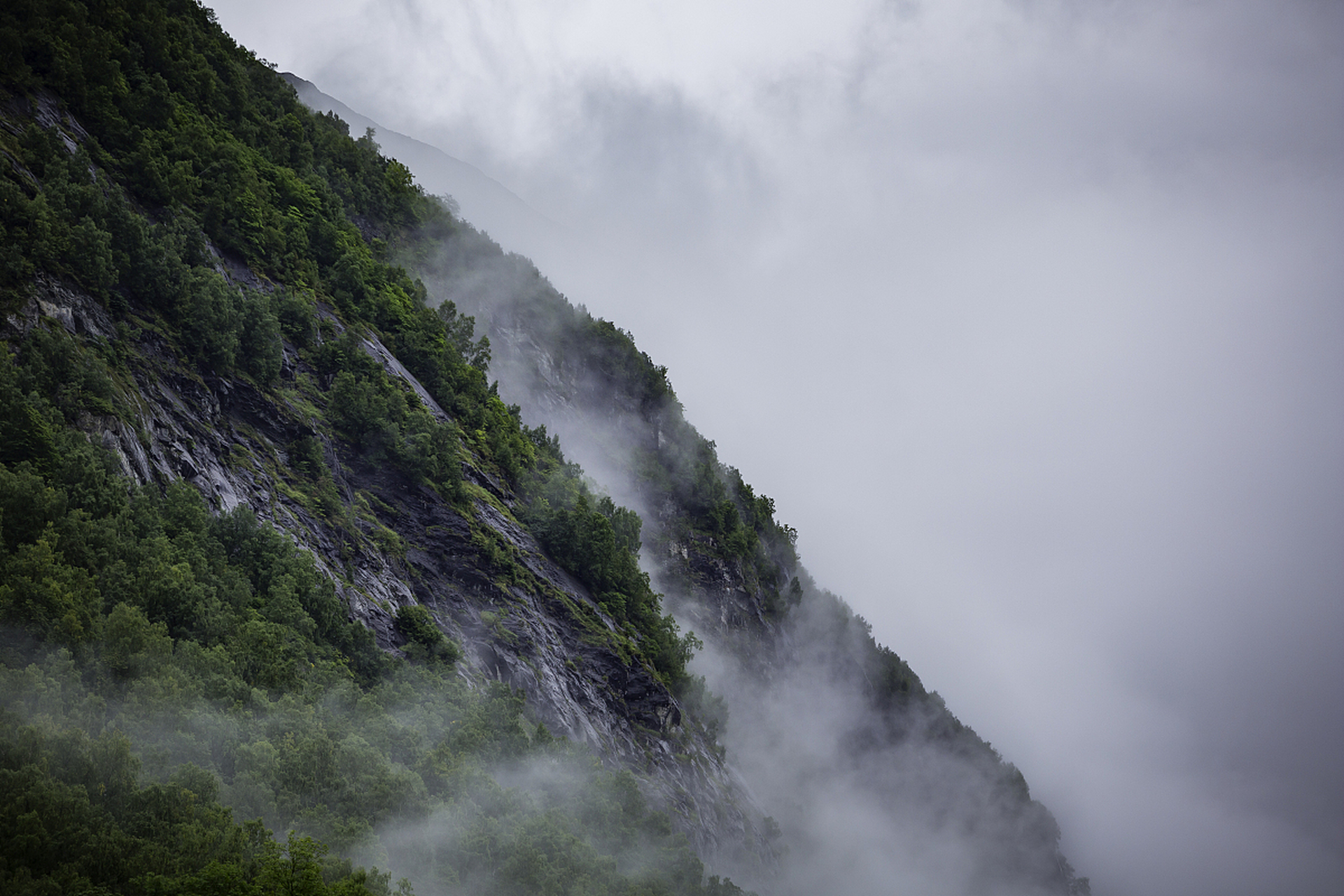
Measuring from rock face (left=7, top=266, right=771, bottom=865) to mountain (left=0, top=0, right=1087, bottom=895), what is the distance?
0.23 m

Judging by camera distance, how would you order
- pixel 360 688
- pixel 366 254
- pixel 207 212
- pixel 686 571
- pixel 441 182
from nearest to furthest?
pixel 360 688
pixel 207 212
pixel 366 254
pixel 686 571
pixel 441 182

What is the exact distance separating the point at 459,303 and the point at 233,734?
52.8 metres

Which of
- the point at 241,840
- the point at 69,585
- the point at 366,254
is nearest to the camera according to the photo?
the point at 241,840

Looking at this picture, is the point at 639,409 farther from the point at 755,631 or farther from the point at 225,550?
the point at 225,550

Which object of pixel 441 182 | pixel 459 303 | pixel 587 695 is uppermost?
pixel 441 182

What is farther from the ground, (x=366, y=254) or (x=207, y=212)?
(x=366, y=254)

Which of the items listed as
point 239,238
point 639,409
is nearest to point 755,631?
point 639,409

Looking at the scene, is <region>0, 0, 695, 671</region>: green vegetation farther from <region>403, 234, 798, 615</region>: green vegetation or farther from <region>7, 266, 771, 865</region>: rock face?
<region>403, 234, 798, 615</region>: green vegetation

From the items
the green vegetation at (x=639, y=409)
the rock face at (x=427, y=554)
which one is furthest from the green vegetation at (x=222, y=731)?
the green vegetation at (x=639, y=409)

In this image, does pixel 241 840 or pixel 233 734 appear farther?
pixel 233 734

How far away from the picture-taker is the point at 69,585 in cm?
2408

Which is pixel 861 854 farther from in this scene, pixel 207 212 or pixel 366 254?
pixel 207 212

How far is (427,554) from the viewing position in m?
47.0

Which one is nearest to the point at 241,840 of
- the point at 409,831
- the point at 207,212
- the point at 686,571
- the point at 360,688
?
the point at 409,831
